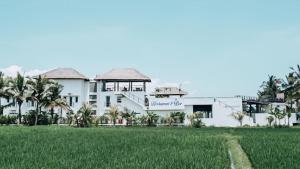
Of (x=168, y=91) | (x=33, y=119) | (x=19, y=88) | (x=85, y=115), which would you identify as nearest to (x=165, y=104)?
→ (x=85, y=115)

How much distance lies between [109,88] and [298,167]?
42596 mm

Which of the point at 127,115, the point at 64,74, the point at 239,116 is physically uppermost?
the point at 64,74

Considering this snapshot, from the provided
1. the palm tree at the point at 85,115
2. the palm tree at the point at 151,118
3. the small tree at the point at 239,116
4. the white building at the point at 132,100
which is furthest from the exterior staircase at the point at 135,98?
the small tree at the point at 239,116

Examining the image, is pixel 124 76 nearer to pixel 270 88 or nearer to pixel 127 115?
pixel 127 115

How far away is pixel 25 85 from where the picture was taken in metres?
42.1

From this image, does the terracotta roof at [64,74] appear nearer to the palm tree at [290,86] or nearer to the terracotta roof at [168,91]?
the terracotta roof at [168,91]

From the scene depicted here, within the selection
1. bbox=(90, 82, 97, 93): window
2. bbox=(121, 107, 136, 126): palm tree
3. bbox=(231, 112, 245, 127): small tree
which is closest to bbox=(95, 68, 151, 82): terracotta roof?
bbox=(90, 82, 97, 93): window

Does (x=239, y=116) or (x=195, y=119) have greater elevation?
(x=239, y=116)

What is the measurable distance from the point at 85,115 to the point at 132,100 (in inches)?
317

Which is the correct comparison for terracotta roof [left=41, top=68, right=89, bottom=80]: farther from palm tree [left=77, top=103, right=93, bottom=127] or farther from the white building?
palm tree [left=77, top=103, right=93, bottom=127]

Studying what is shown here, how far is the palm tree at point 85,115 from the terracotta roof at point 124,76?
8501 mm

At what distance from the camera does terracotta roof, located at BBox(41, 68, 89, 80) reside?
51375mm

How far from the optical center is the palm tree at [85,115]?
41.8 metres

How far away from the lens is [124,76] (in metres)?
50.0
